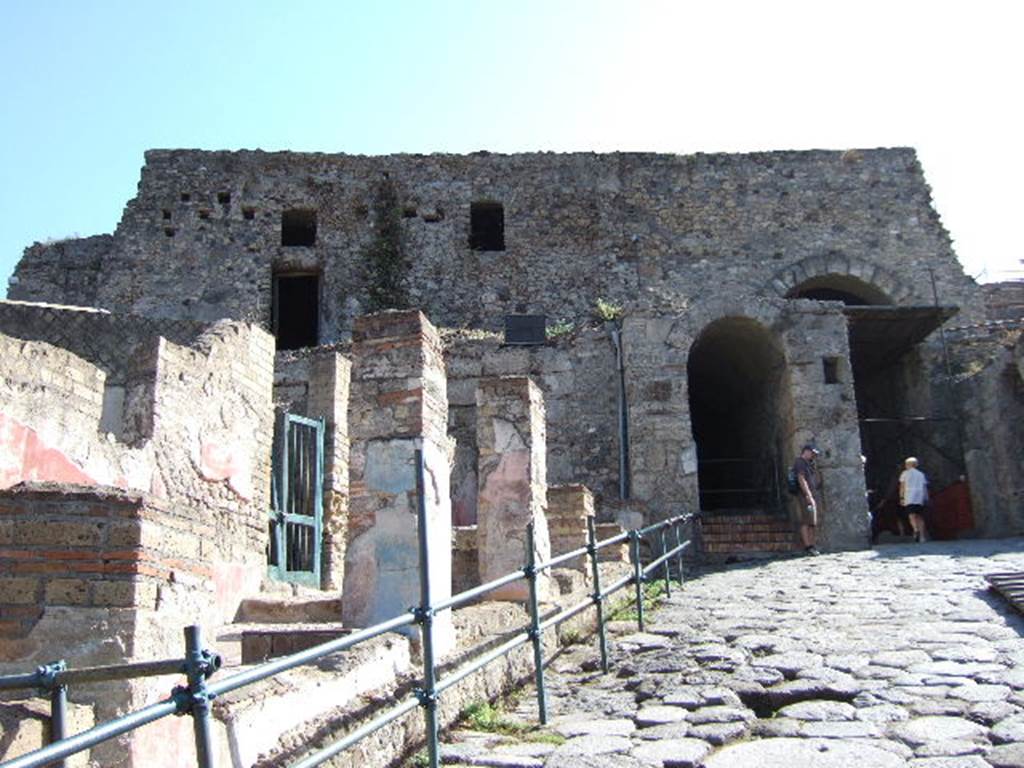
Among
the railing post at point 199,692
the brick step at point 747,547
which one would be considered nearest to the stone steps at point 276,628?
the railing post at point 199,692

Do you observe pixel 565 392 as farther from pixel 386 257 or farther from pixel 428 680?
pixel 428 680

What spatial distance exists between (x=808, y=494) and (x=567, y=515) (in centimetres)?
428

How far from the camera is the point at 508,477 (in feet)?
27.5

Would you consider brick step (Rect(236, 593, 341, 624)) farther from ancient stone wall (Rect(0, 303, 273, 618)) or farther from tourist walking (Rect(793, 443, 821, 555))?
tourist walking (Rect(793, 443, 821, 555))

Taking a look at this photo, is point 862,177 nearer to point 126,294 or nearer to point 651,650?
point 126,294

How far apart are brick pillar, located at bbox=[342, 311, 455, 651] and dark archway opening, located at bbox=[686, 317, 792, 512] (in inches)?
376

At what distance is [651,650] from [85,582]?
14.3 ft

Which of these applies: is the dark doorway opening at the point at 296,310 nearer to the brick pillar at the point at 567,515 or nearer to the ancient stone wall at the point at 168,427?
the ancient stone wall at the point at 168,427

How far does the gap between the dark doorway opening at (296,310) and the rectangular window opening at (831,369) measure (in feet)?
43.4

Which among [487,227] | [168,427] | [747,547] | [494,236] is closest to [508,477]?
[168,427]

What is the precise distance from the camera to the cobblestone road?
174 inches

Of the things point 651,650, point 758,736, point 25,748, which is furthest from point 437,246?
point 25,748

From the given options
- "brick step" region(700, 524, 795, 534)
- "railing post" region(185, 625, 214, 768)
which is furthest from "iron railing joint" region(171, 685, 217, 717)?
"brick step" region(700, 524, 795, 534)

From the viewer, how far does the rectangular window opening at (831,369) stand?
14523 mm
